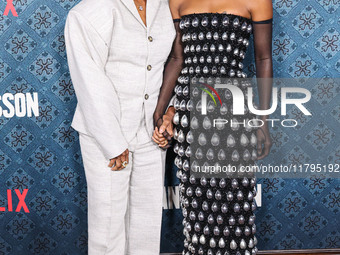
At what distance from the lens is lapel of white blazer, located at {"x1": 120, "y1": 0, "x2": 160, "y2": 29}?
1471 millimetres

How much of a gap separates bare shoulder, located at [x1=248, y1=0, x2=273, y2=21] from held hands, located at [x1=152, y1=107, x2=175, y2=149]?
22.2 inches

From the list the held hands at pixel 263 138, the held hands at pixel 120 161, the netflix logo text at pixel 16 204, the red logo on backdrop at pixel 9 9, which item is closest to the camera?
the held hands at pixel 120 161

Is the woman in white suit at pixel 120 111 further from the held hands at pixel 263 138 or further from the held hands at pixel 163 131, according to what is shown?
the held hands at pixel 263 138

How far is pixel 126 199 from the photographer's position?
165 cm

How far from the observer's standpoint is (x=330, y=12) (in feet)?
6.29

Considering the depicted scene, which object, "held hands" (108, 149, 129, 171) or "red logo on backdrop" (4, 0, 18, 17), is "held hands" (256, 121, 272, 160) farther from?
"red logo on backdrop" (4, 0, 18, 17)

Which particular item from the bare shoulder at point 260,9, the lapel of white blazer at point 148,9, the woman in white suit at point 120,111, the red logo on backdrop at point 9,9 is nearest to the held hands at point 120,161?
the woman in white suit at point 120,111

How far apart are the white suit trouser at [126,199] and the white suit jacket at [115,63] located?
0.09 metres

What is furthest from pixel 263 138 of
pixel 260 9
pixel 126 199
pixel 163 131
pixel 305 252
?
pixel 305 252

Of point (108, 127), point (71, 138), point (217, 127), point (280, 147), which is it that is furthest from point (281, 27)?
point (71, 138)

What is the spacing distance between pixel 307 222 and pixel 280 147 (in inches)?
19.4

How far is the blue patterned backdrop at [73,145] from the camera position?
1.92 m

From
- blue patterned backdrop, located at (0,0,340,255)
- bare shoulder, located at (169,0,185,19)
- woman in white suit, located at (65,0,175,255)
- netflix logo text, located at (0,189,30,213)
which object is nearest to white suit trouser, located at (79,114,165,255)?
woman in white suit, located at (65,0,175,255)

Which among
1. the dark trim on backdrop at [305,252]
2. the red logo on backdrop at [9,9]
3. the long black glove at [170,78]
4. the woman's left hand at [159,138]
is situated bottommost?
the dark trim on backdrop at [305,252]
